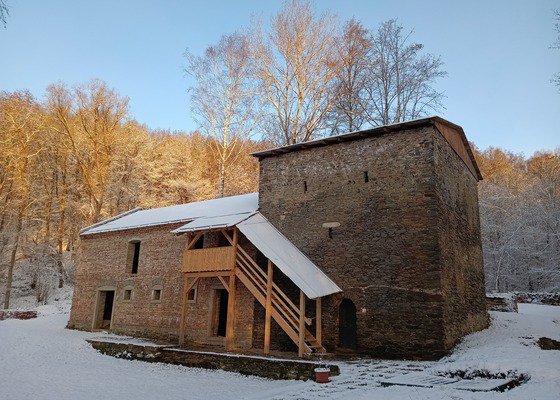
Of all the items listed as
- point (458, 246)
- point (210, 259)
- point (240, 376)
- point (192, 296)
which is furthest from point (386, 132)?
point (192, 296)

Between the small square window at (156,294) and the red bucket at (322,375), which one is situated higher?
the small square window at (156,294)

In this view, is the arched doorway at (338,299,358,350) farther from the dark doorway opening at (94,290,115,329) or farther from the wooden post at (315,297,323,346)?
the dark doorway opening at (94,290,115,329)

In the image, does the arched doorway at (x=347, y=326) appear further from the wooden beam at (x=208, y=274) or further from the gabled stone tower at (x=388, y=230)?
the wooden beam at (x=208, y=274)

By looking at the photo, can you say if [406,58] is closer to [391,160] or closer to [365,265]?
[391,160]

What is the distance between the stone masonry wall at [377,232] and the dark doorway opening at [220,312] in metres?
3.82

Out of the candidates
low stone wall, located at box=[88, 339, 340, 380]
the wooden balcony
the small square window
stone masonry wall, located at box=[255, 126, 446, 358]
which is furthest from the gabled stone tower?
the small square window

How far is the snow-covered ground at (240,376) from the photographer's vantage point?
25.8 ft

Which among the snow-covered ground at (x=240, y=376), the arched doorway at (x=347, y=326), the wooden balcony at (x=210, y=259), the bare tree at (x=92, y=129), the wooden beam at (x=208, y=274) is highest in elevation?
the bare tree at (x=92, y=129)

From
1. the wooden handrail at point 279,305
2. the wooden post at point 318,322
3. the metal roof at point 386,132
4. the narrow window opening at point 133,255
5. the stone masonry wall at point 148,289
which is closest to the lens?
the wooden handrail at point 279,305

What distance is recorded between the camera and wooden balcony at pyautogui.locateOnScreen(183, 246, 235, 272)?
14.3 m

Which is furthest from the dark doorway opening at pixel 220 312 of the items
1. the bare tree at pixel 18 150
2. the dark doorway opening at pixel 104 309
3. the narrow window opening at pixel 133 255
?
the bare tree at pixel 18 150

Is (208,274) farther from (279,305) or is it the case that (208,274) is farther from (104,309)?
(104,309)

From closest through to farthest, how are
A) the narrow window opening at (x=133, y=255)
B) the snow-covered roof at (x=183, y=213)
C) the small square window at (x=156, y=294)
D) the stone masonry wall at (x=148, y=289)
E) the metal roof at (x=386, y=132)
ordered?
the metal roof at (x=386, y=132)
the stone masonry wall at (x=148, y=289)
the snow-covered roof at (x=183, y=213)
the small square window at (x=156, y=294)
the narrow window opening at (x=133, y=255)

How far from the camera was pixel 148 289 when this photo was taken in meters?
18.6
